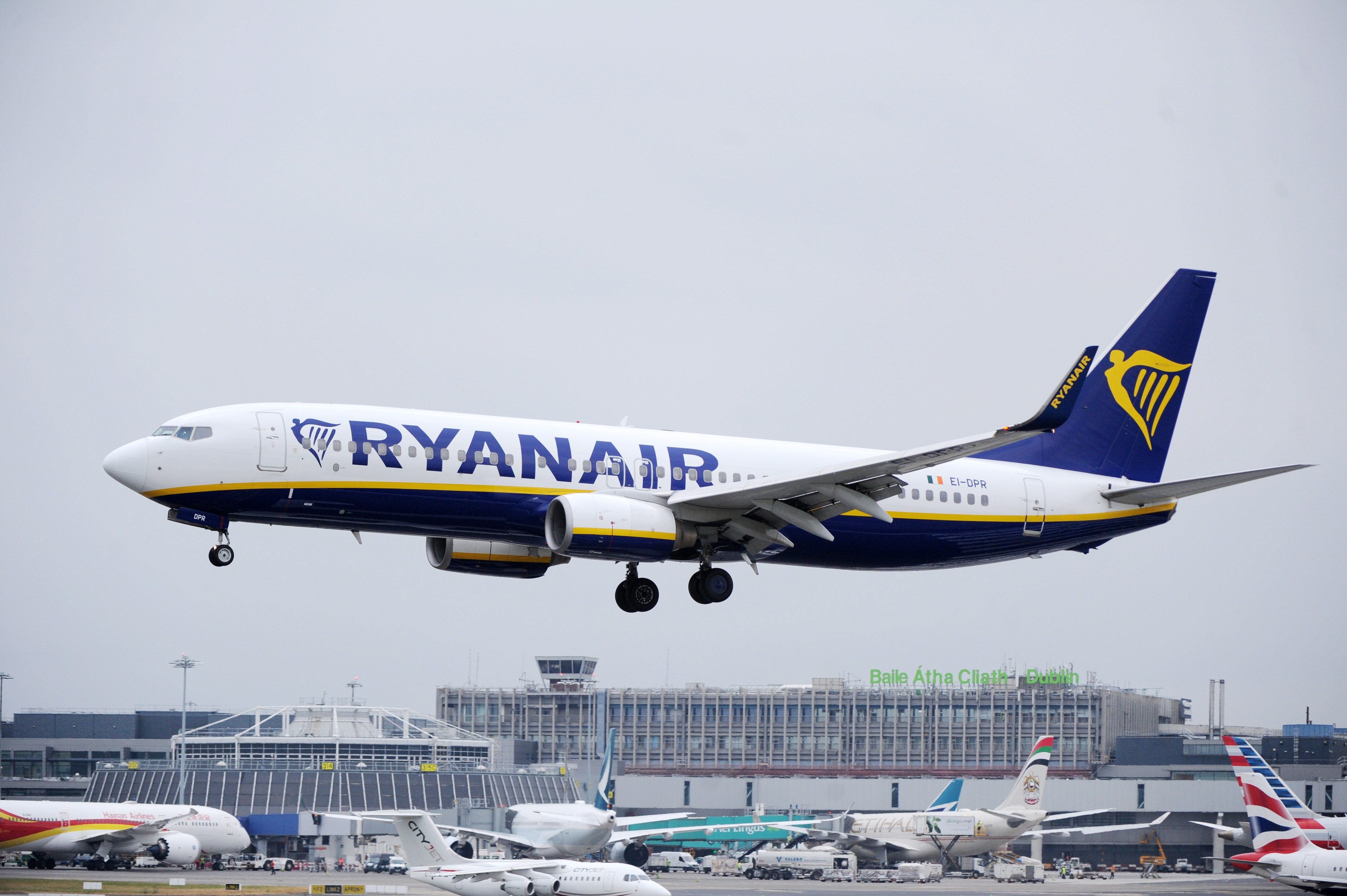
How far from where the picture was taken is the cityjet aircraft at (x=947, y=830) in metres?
95.5

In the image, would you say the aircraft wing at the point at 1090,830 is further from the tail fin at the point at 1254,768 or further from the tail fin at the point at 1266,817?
the tail fin at the point at 1266,817

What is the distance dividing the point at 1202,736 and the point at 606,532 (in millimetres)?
123620

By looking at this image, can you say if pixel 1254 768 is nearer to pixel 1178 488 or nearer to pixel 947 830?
pixel 1178 488

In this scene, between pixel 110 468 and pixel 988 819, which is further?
pixel 988 819

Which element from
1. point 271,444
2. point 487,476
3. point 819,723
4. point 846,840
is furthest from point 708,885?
point 819,723

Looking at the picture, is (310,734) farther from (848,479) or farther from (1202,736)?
(848,479)

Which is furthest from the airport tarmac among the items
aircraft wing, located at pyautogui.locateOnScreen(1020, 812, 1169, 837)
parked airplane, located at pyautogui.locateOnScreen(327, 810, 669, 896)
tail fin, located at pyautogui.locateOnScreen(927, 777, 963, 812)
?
tail fin, located at pyautogui.locateOnScreen(927, 777, 963, 812)

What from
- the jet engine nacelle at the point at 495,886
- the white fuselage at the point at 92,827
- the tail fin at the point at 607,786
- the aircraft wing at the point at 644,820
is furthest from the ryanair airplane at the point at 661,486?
the aircraft wing at the point at 644,820

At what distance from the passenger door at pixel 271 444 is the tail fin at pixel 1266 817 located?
45043mm

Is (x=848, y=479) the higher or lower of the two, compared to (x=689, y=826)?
higher

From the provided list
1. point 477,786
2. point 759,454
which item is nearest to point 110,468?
point 759,454

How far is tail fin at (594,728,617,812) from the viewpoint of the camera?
91.2m

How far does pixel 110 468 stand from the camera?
131 feet

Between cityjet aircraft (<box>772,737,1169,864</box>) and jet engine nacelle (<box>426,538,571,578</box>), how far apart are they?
5498cm
